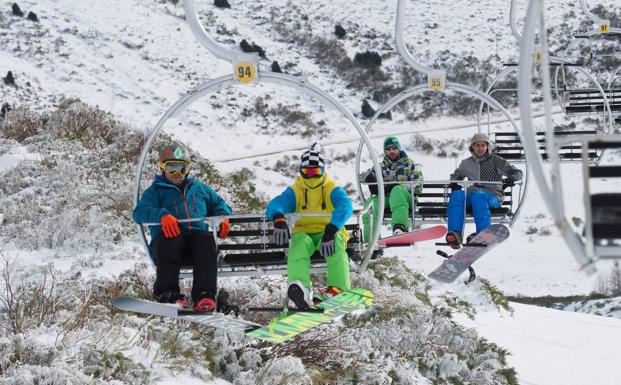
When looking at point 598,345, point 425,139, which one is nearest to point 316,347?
point 598,345

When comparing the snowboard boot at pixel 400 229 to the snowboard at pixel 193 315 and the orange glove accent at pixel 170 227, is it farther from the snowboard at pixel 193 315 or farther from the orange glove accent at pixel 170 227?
the orange glove accent at pixel 170 227

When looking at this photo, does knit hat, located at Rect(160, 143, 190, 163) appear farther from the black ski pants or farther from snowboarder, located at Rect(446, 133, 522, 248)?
snowboarder, located at Rect(446, 133, 522, 248)

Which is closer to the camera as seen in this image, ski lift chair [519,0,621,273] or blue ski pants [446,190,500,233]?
ski lift chair [519,0,621,273]

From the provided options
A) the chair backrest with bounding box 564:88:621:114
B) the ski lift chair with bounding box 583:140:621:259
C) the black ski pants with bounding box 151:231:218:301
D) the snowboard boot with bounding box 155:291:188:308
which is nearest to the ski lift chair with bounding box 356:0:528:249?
the black ski pants with bounding box 151:231:218:301

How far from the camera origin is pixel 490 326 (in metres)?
16.5

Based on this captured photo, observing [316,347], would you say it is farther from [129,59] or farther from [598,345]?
[129,59]

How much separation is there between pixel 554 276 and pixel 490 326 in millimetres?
8728

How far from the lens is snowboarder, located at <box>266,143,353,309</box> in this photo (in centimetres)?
755

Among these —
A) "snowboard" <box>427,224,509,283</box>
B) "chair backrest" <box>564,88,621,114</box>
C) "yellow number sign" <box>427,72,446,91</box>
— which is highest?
"chair backrest" <box>564,88,621,114</box>

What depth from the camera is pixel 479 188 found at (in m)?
10.3

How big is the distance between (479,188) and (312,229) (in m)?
3.04

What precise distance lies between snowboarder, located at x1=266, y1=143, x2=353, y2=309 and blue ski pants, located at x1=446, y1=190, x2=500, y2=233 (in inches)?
92.2

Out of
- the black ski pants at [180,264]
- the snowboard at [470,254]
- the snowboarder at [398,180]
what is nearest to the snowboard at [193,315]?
the black ski pants at [180,264]

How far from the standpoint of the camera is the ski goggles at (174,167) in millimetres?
7684
